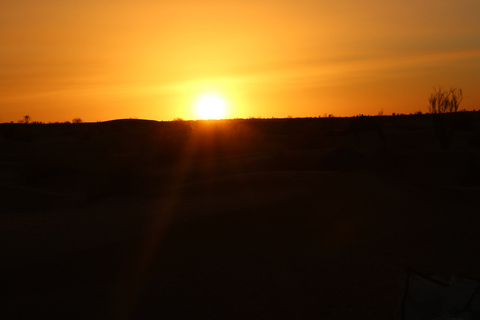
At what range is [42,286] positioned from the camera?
8492 millimetres

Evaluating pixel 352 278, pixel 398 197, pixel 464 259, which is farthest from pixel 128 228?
pixel 398 197

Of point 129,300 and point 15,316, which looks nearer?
point 15,316

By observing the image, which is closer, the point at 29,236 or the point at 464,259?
the point at 464,259

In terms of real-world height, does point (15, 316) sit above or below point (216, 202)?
below

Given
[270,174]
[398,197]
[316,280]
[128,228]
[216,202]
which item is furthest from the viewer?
[270,174]

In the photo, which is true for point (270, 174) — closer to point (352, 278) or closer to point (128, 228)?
point (128, 228)

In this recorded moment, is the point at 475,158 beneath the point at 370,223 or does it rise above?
above

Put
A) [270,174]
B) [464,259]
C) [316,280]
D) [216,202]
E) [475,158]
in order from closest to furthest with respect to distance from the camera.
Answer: [316,280], [464,259], [216,202], [270,174], [475,158]

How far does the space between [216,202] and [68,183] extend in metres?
10.3

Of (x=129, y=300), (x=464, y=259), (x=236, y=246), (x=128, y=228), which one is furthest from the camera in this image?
(x=128, y=228)

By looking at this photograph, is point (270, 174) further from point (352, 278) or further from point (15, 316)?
point (15, 316)

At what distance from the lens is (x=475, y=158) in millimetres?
20781

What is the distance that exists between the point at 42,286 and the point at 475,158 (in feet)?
56.0

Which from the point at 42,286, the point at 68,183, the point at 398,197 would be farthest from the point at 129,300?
the point at 68,183
